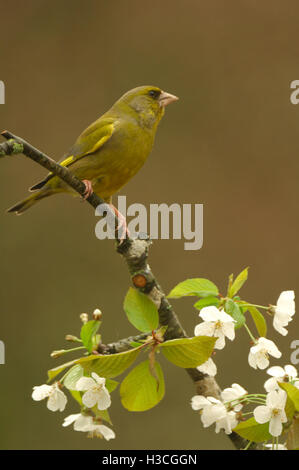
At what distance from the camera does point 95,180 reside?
92cm

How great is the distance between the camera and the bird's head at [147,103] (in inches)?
38.3

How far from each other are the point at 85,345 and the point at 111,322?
4.80 feet

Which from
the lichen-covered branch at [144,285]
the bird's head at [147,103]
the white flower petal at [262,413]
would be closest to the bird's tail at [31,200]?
the bird's head at [147,103]

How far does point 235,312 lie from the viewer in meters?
0.50

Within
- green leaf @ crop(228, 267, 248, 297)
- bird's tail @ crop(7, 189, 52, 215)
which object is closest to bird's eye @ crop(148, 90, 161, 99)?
bird's tail @ crop(7, 189, 52, 215)

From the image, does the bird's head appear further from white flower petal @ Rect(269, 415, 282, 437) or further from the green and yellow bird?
white flower petal @ Rect(269, 415, 282, 437)

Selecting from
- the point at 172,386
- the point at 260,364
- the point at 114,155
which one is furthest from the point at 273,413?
the point at 172,386

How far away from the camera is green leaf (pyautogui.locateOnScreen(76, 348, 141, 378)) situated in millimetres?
464

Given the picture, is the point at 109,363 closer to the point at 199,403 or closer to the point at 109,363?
the point at 109,363

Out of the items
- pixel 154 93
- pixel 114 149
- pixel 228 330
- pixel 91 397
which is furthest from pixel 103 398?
pixel 154 93

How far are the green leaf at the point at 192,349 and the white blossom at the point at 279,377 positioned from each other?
55 millimetres

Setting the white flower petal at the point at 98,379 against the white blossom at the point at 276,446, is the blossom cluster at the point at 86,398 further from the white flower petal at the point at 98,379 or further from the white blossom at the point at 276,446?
Result: the white blossom at the point at 276,446

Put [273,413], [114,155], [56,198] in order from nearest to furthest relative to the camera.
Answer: [273,413] → [114,155] → [56,198]
